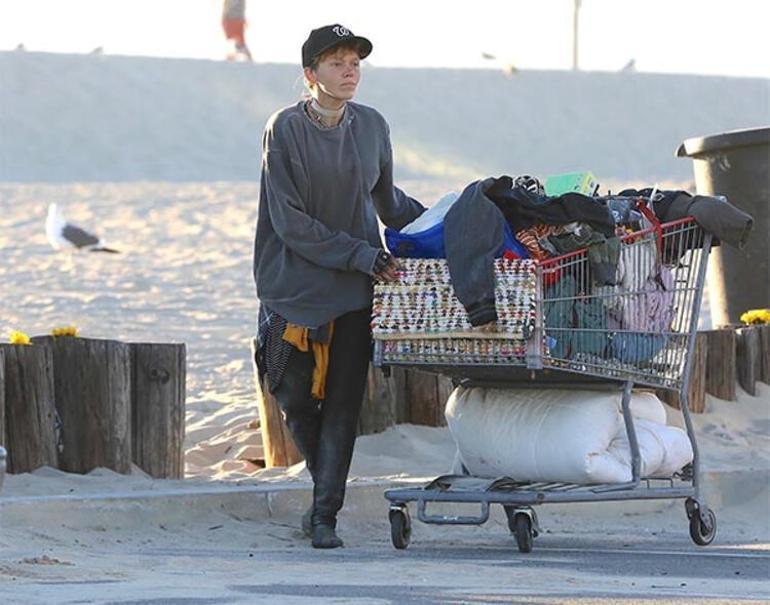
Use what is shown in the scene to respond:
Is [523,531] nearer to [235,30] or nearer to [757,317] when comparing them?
[757,317]

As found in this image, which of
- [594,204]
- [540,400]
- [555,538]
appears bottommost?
[555,538]

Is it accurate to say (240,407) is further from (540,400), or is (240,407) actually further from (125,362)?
(540,400)

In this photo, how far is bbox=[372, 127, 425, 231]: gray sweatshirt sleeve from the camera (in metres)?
7.77

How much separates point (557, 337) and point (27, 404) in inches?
98.3

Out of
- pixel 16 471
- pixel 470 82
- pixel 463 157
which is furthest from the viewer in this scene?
pixel 470 82

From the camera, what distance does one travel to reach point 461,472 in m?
8.05

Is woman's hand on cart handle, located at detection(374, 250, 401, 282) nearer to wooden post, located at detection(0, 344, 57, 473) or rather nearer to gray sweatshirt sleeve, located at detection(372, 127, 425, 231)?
gray sweatshirt sleeve, located at detection(372, 127, 425, 231)

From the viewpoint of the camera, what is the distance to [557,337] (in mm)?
7242

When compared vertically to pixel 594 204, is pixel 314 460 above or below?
below

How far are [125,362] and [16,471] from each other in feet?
2.16

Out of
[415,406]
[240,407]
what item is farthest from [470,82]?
[415,406]

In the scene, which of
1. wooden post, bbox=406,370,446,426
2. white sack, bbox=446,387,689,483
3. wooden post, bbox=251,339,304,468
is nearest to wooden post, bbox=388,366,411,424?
wooden post, bbox=406,370,446,426

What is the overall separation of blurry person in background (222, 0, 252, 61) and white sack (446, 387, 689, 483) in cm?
2701

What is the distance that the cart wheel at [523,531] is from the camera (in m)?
7.35
